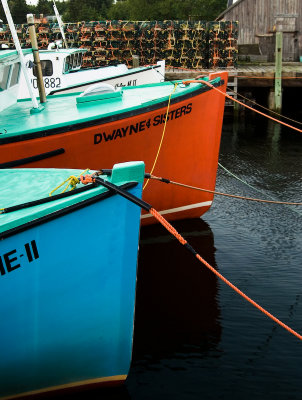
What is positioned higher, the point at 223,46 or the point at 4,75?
the point at 4,75

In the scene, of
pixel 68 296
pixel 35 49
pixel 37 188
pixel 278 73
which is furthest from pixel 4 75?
pixel 278 73

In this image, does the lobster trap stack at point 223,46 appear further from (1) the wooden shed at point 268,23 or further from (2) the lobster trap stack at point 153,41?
(1) the wooden shed at point 268,23

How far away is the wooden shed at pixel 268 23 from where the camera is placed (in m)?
28.0

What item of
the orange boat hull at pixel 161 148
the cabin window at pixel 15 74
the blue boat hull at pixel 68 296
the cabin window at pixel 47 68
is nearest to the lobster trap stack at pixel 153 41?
the cabin window at pixel 47 68

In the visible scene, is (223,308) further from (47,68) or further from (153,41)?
(153,41)

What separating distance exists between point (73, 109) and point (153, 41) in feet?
49.7

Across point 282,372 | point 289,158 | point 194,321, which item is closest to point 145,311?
point 194,321

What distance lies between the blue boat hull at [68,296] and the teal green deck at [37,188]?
0.34 ft

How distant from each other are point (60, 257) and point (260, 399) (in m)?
2.38

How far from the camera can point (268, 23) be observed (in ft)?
96.1

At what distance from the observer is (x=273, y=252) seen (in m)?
8.80

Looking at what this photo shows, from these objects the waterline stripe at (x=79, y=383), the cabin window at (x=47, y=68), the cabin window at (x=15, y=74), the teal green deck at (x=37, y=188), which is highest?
the cabin window at (x=15, y=74)

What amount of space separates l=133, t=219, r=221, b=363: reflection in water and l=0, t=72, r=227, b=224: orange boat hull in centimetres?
67

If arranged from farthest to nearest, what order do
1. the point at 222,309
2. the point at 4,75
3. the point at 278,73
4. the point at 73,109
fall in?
1. the point at 278,73
2. the point at 73,109
3. the point at 4,75
4. the point at 222,309
